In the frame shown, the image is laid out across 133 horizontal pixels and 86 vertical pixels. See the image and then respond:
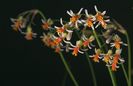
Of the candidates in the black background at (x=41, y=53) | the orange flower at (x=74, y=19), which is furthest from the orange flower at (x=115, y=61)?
the black background at (x=41, y=53)

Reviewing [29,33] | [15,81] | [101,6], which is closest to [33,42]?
[15,81]

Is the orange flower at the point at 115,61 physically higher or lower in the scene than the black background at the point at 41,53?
lower

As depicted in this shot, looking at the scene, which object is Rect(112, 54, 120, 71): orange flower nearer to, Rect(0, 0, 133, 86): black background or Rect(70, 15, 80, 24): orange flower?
Rect(70, 15, 80, 24): orange flower

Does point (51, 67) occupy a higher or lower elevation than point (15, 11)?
lower

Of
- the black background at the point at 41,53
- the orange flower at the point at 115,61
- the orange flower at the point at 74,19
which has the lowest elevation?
the orange flower at the point at 115,61

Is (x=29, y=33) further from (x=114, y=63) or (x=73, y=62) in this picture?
(x=73, y=62)

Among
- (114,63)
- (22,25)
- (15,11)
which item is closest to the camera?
(114,63)

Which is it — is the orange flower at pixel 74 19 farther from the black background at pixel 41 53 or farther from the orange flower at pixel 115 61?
the black background at pixel 41 53

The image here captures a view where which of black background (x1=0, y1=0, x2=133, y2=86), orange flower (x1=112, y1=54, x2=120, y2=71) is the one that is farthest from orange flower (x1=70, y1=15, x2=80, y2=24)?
black background (x1=0, y1=0, x2=133, y2=86)

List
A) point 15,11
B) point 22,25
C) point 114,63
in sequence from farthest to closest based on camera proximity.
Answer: point 15,11 < point 22,25 < point 114,63
